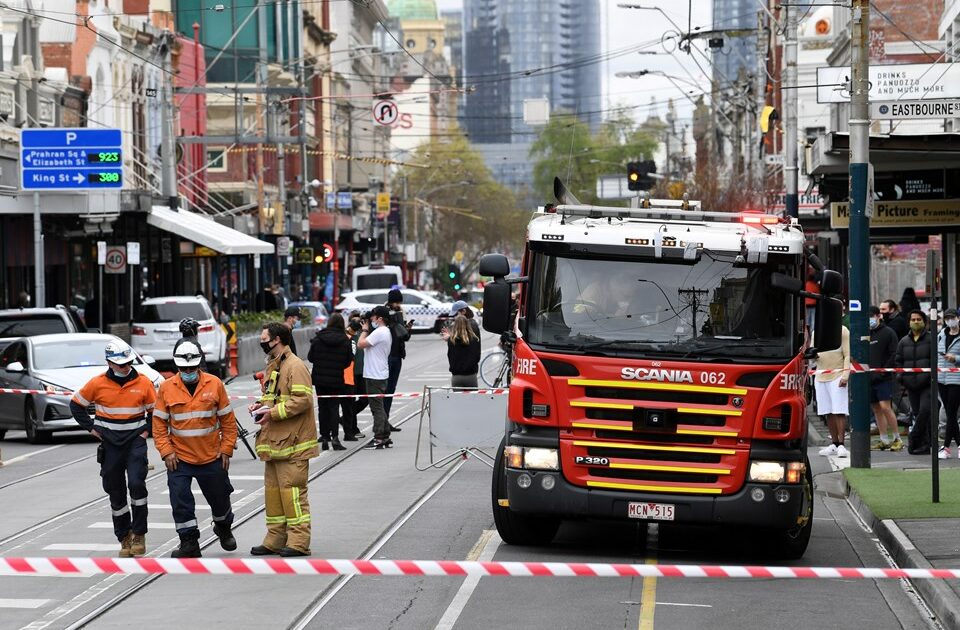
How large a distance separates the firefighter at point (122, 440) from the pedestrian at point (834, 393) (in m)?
10.4

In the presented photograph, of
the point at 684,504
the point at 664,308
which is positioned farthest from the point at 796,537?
the point at 664,308

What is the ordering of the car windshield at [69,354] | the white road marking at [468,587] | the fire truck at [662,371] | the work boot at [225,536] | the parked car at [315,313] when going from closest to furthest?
the white road marking at [468,587] → the fire truck at [662,371] → the work boot at [225,536] → the car windshield at [69,354] → the parked car at [315,313]

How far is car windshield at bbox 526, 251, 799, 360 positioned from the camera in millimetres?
12391

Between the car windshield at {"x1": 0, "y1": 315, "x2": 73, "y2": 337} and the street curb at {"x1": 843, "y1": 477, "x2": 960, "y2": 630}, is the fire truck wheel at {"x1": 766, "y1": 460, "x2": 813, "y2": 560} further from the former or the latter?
the car windshield at {"x1": 0, "y1": 315, "x2": 73, "y2": 337}

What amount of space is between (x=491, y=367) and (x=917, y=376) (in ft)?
42.3

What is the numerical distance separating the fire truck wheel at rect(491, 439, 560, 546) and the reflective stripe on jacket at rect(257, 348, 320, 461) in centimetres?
148

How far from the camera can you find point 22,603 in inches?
430

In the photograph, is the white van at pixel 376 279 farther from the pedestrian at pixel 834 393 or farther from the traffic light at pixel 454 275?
the pedestrian at pixel 834 393

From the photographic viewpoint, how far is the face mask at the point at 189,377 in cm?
1248

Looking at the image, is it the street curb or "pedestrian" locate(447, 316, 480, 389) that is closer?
the street curb

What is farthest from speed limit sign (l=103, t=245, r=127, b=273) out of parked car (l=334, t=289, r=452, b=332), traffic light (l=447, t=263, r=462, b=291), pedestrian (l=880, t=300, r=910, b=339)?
traffic light (l=447, t=263, r=462, b=291)

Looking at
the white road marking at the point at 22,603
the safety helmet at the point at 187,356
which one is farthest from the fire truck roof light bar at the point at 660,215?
the white road marking at the point at 22,603

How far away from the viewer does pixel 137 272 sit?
51469mm

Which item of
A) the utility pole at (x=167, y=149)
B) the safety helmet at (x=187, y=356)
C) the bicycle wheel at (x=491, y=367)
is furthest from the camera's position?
the utility pole at (x=167, y=149)
